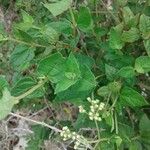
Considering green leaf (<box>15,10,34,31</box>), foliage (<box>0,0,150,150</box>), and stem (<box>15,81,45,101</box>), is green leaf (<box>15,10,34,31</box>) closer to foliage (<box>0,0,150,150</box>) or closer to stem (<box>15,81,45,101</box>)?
foliage (<box>0,0,150,150</box>)

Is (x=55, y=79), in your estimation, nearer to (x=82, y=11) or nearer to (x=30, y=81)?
(x=30, y=81)

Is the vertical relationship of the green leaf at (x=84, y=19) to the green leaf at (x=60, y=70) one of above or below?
above

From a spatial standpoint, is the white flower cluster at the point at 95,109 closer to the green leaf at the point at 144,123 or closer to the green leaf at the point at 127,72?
the green leaf at the point at 127,72

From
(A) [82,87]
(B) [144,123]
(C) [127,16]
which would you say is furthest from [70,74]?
(B) [144,123]

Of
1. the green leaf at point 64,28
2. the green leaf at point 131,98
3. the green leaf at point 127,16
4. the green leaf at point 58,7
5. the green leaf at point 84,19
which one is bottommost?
the green leaf at point 131,98

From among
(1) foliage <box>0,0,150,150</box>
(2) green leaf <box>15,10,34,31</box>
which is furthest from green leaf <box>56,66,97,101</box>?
(2) green leaf <box>15,10,34,31</box>

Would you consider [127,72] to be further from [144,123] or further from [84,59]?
[144,123]

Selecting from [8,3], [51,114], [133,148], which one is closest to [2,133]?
[51,114]

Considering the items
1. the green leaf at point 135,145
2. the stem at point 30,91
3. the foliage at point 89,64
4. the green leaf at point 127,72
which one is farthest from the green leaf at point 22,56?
the green leaf at point 135,145

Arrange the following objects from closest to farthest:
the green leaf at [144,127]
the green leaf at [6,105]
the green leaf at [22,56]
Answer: the green leaf at [6,105]
the green leaf at [22,56]
the green leaf at [144,127]
